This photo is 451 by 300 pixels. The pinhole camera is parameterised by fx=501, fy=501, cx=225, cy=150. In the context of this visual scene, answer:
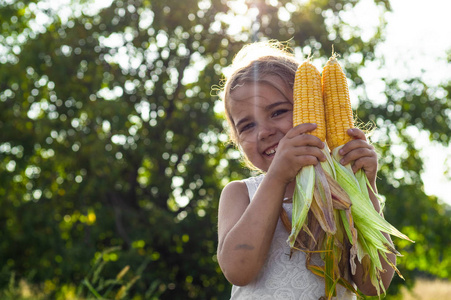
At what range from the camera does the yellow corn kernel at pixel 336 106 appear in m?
1.79

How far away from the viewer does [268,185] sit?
175cm

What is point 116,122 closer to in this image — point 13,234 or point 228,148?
point 228,148

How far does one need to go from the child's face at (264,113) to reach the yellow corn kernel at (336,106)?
0.22 meters

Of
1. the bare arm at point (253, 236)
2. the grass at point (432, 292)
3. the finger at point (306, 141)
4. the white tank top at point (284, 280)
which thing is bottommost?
the grass at point (432, 292)

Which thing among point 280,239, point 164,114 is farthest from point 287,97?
point 164,114

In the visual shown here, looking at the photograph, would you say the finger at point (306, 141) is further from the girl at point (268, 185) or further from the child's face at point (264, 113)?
the child's face at point (264, 113)

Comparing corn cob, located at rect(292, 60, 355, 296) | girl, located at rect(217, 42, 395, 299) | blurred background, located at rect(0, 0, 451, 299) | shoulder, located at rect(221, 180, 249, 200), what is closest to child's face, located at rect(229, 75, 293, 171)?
girl, located at rect(217, 42, 395, 299)

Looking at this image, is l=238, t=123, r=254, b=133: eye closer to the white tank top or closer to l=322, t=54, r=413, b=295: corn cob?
l=322, t=54, r=413, b=295: corn cob

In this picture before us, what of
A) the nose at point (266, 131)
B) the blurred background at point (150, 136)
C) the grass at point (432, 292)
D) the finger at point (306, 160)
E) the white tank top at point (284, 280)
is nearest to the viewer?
the finger at point (306, 160)

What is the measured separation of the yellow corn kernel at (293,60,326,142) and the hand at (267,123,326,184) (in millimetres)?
39

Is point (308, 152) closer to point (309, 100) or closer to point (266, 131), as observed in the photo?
point (309, 100)

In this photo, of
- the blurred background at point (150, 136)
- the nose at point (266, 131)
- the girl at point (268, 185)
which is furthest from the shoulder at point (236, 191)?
the blurred background at point (150, 136)

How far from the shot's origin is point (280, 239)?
1955mm

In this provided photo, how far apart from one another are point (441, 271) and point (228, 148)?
976cm
